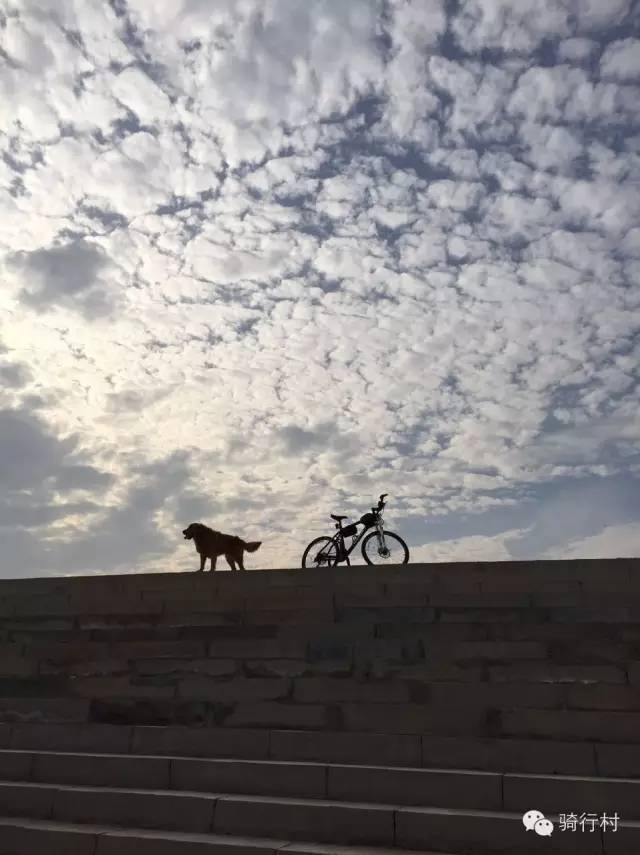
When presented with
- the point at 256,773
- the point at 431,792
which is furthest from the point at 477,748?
the point at 256,773

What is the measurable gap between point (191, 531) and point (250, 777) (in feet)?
33.0

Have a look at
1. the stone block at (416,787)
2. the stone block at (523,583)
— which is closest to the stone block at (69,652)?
the stone block at (416,787)

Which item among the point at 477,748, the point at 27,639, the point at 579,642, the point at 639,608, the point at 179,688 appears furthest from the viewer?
the point at 27,639

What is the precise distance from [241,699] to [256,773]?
3.93 ft

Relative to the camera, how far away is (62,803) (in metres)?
6.15

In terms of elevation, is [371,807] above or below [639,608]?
below

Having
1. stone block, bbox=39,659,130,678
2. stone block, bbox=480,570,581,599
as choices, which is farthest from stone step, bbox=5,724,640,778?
stone block, bbox=480,570,581,599

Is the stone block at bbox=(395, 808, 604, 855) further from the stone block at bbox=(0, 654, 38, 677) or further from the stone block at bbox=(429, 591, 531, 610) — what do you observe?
the stone block at bbox=(0, 654, 38, 677)

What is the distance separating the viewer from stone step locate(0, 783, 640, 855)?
486 cm

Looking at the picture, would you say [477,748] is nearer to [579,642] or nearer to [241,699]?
[579,642]

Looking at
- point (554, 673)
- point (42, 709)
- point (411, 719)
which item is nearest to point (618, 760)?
point (554, 673)

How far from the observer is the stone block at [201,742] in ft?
21.2

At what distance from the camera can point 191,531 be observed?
623 inches

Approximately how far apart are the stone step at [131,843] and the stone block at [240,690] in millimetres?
1622
